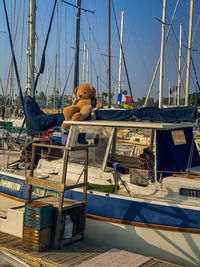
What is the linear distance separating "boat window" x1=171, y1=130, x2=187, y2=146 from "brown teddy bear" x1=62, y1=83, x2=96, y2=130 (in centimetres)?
227

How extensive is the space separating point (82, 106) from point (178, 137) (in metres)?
2.64

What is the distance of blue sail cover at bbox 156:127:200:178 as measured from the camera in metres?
7.74

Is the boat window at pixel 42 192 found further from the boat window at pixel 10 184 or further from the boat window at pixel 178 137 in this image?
the boat window at pixel 178 137

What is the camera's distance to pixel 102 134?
8336 mm

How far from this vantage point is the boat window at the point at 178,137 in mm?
8188

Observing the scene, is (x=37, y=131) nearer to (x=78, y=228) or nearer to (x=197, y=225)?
(x=78, y=228)

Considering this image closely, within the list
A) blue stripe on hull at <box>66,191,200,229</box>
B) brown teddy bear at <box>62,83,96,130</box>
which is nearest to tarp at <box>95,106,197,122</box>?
brown teddy bear at <box>62,83,96,130</box>

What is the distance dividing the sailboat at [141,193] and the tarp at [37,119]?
3.60ft

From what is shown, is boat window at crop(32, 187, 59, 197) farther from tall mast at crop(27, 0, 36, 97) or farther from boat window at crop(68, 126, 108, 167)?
tall mast at crop(27, 0, 36, 97)

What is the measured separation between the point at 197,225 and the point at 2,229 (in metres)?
4.39

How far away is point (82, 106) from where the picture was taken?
8.94 m

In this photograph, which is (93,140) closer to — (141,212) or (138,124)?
(138,124)

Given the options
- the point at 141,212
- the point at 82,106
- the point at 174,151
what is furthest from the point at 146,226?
the point at 82,106

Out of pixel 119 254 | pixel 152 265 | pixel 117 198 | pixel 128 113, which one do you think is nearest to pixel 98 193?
pixel 117 198
